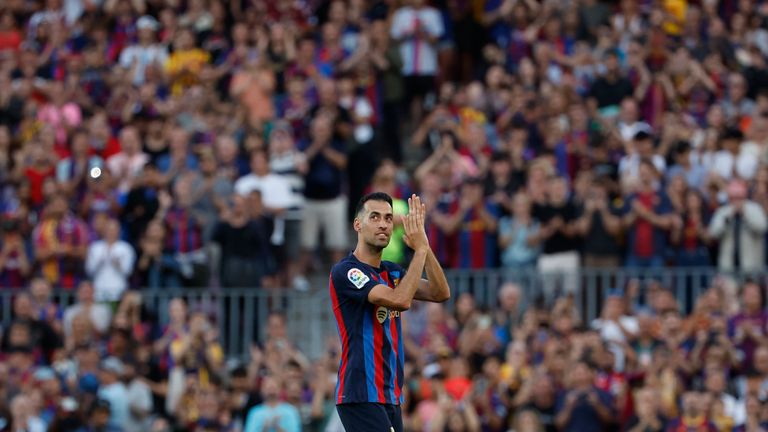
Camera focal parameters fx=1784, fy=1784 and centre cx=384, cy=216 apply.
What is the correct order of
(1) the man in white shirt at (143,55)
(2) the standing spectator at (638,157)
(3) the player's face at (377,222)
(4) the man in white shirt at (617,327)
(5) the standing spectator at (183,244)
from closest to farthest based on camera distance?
1. (3) the player's face at (377,222)
2. (4) the man in white shirt at (617,327)
3. (2) the standing spectator at (638,157)
4. (5) the standing spectator at (183,244)
5. (1) the man in white shirt at (143,55)

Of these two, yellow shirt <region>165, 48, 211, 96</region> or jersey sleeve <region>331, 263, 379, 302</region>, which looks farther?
yellow shirt <region>165, 48, 211, 96</region>

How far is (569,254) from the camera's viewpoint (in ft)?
68.8

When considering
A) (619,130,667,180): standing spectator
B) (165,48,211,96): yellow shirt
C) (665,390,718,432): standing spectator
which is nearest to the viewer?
(665,390,718,432): standing spectator

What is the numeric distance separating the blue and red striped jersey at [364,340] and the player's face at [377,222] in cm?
23

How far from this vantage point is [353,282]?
11805mm

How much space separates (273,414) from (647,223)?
16.3ft

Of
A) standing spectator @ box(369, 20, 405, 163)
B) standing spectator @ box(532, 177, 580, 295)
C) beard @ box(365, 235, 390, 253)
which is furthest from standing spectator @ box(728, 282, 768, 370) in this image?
beard @ box(365, 235, 390, 253)

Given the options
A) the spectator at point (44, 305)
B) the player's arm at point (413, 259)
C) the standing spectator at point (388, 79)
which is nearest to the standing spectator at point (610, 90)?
the standing spectator at point (388, 79)

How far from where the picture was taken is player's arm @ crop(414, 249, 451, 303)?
1195 centimetres

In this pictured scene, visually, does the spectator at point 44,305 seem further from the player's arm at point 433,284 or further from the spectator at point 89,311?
the player's arm at point 433,284

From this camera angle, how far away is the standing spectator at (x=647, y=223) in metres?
20.6

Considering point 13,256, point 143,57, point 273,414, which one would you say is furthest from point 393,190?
point 143,57

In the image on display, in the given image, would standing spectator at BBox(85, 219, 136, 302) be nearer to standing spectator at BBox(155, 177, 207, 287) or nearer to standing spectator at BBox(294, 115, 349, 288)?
standing spectator at BBox(155, 177, 207, 287)

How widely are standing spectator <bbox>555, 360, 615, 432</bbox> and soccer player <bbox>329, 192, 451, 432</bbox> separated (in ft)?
22.4
